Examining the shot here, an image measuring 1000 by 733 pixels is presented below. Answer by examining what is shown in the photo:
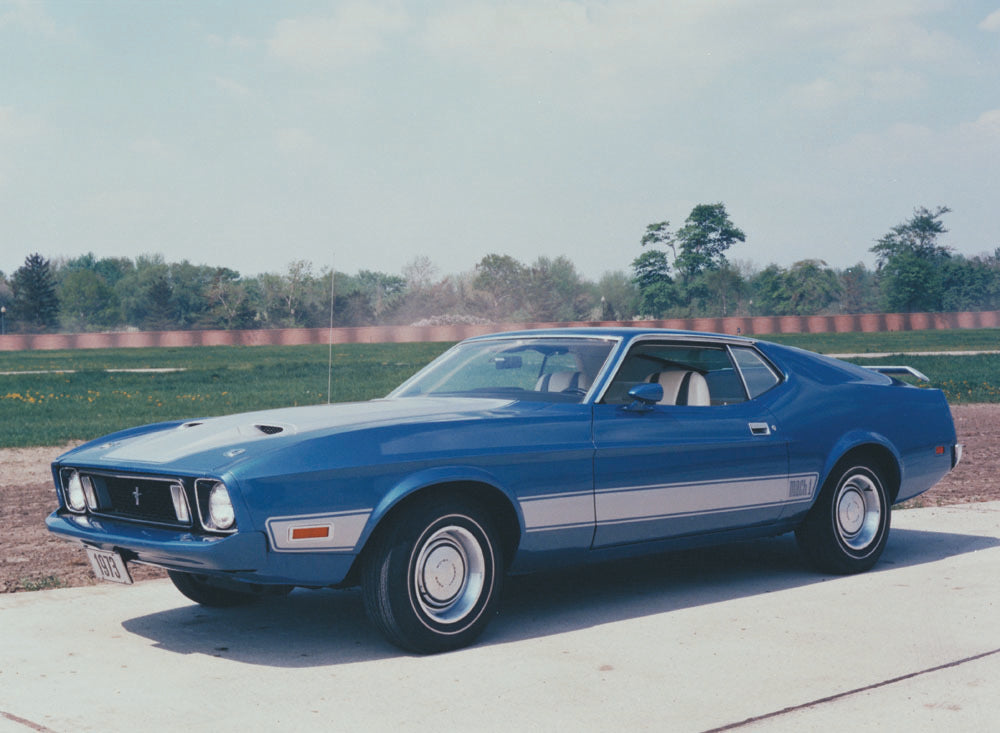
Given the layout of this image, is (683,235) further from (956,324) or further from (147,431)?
(147,431)

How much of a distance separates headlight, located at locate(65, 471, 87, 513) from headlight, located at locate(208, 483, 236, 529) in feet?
3.11

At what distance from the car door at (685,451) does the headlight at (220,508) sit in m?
1.75

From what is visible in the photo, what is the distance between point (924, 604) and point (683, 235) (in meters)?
129

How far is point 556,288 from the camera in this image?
12750 cm

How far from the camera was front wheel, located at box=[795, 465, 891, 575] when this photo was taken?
6.75 meters

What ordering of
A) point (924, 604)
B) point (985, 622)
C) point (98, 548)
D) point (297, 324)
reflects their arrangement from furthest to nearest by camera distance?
point (297, 324), point (924, 604), point (985, 622), point (98, 548)

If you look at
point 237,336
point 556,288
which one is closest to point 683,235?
point 556,288

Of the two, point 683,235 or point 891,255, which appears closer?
point 891,255

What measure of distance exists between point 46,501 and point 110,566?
5.53 m

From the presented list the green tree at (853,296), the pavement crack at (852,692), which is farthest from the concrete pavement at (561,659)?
the green tree at (853,296)

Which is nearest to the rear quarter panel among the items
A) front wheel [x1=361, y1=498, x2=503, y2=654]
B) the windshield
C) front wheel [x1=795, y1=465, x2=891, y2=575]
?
front wheel [x1=795, y1=465, x2=891, y2=575]

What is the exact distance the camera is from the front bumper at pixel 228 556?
470 cm

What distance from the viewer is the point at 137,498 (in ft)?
16.9

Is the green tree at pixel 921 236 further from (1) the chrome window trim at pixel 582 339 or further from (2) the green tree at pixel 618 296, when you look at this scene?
(1) the chrome window trim at pixel 582 339
